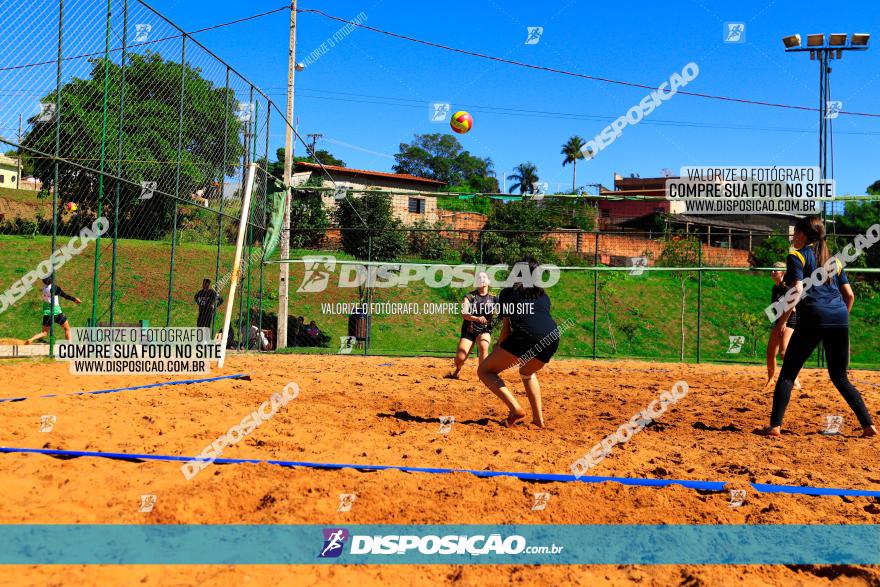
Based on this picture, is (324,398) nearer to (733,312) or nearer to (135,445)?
(135,445)

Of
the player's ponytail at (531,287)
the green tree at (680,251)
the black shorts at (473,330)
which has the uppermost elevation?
the green tree at (680,251)

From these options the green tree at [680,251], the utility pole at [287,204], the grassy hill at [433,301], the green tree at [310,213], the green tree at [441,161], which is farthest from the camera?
the green tree at [441,161]

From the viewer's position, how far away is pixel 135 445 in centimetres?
538

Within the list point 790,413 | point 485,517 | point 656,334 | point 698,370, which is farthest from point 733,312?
point 485,517

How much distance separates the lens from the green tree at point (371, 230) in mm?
19580

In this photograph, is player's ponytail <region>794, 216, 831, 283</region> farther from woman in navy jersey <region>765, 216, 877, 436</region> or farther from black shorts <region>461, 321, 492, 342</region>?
black shorts <region>461, 321, 492, 342</region>

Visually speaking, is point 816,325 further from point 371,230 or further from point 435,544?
point 371,230

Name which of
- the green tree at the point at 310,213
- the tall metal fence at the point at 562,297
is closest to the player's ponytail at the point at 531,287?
the tall metal fence at the point at 562,297

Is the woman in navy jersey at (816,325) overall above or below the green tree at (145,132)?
below

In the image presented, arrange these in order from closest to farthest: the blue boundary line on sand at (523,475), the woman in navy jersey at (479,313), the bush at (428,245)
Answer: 1. the blue boundary line on sand at (523,475)
2. the woman in navy jersey at (479,313)
3. the bush at (428,245)

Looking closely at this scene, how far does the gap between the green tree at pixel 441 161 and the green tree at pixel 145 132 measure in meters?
80.2

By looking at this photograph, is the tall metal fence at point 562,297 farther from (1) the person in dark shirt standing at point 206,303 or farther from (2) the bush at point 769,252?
(1) the person in dark shirt standing at point 206,303

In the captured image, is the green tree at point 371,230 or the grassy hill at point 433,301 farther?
the grassy hill at point 433,301

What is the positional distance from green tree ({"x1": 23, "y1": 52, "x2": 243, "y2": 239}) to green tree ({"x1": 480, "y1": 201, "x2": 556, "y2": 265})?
24.8ft
